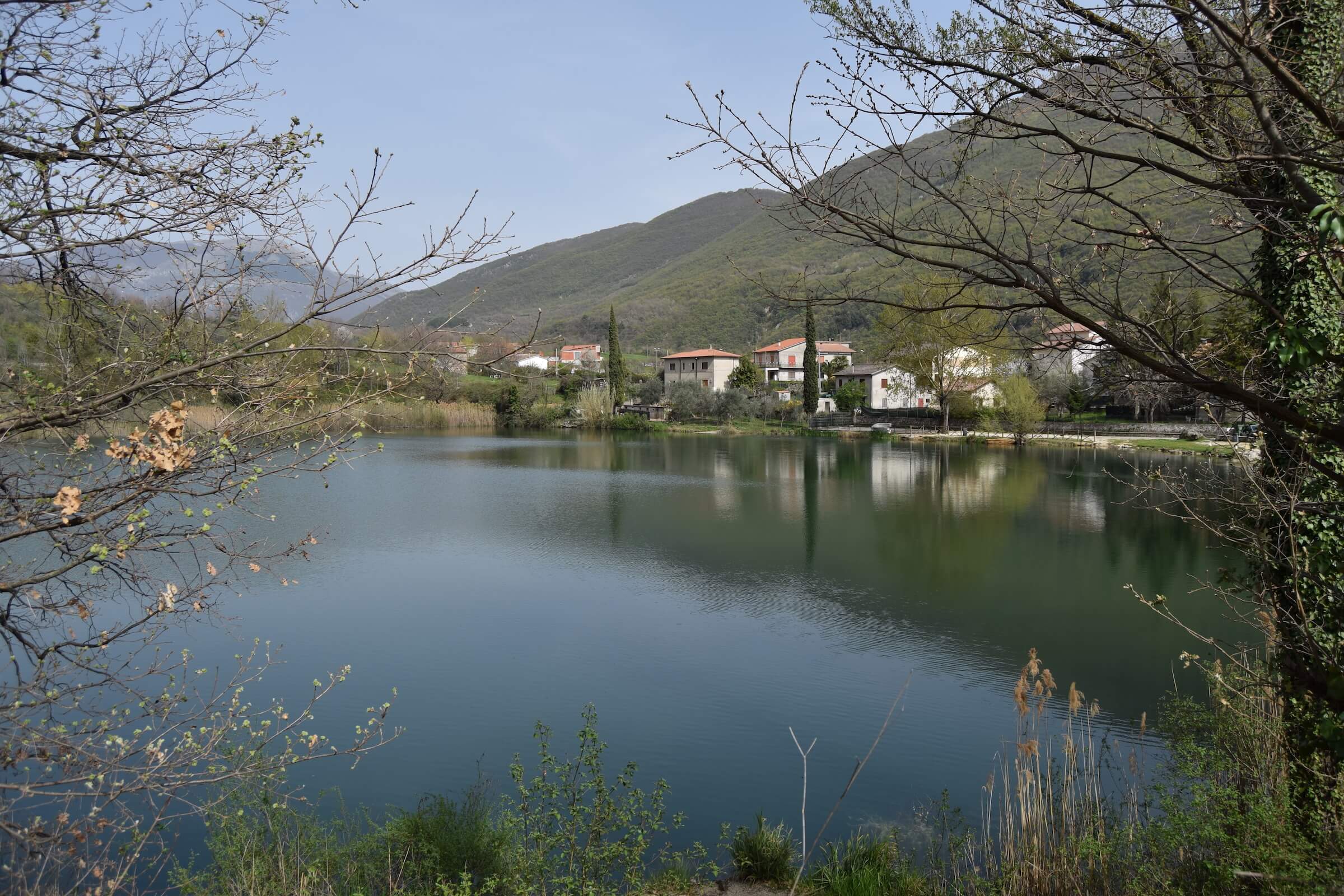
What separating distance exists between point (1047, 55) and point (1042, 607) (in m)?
9.43

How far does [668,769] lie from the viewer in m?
6.93

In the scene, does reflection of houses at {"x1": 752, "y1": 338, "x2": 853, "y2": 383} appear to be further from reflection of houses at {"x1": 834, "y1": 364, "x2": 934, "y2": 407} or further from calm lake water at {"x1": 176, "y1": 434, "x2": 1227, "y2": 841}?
calm lake water at {"x1": 176, "y1": 434, "x2": 1227, "y2": 841}

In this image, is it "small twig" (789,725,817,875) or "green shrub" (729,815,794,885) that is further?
"green shrub" (729,815,794,885)

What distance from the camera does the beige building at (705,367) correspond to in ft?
191

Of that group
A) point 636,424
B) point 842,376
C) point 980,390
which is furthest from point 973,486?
point 842,376

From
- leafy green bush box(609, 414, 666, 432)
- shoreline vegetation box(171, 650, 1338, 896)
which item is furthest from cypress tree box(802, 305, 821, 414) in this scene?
shoreline vegetation box(171, 650, 1338, 896)

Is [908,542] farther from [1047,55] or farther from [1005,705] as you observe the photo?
[1047,55]

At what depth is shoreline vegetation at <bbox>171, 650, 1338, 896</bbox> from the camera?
4.32 m

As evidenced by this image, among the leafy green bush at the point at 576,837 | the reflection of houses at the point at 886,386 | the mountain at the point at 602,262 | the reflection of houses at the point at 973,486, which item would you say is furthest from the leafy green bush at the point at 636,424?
the mountain at the point at 602,262

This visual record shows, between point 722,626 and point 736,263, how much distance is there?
789cm

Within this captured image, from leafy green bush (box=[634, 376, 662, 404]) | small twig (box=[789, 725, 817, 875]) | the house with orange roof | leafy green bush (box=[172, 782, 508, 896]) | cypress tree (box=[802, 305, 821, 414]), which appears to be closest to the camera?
small twig (box=[789, 725, 817, 875])

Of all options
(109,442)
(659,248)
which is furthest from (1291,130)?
(659,248)

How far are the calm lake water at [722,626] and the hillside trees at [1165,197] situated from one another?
2.25 m

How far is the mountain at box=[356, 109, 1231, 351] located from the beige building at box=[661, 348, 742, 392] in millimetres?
7190
